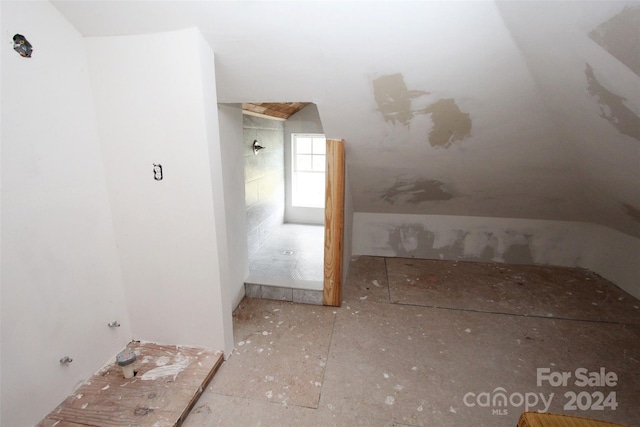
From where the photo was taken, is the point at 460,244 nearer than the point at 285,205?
Yes

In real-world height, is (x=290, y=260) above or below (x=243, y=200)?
below

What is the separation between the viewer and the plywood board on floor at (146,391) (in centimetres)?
130

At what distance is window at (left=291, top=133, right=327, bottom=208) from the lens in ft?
13.8

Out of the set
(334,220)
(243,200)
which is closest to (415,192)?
(334,220)

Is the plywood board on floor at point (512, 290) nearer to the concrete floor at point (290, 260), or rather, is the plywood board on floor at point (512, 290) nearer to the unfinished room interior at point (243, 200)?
the unfinished room interior at point (243, 200)

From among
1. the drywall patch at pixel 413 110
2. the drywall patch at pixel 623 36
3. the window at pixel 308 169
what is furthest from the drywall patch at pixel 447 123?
the window at pixel 308 169

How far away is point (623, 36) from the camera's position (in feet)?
3.24

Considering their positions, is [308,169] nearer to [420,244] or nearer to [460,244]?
[420,244]

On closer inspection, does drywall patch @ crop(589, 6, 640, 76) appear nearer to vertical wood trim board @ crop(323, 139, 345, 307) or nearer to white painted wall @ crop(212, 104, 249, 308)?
vertical wood trim board @ crop(323, 139, 345, 307)

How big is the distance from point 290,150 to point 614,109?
334cm

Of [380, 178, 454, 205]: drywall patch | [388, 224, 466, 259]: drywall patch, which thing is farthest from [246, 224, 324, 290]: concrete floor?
[380, 178, 454, 205]: drywall patch

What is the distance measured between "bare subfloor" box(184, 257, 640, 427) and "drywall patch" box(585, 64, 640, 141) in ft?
4.42

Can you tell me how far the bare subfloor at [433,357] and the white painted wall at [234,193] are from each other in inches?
10.4

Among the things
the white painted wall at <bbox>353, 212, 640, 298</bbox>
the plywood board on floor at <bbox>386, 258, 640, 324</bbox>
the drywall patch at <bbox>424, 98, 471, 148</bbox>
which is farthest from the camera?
the white painted wall at <bbox>353, 212, 640, 298</bbox>
